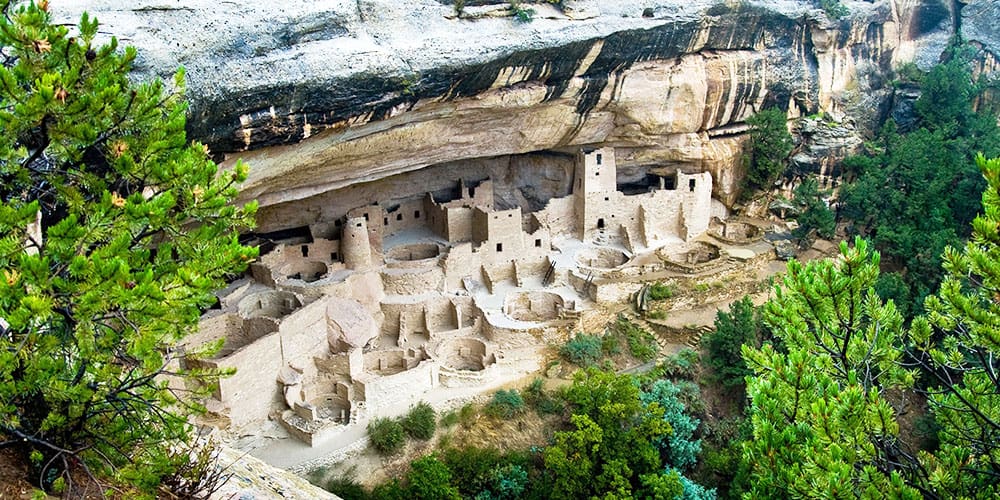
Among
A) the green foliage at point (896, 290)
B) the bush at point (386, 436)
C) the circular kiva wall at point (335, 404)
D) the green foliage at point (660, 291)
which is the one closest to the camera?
the bush at point (386, 436)

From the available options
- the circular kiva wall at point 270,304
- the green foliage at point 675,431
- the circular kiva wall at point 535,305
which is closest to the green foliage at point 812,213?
the circular kiva wall at point 535,305

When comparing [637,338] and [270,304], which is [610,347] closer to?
[637,338]

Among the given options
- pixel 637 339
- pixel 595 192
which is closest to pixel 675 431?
pixel 637 339

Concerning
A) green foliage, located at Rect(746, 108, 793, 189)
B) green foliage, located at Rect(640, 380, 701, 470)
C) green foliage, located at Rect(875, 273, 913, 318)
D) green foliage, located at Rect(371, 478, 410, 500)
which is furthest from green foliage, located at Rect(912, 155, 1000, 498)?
green foliage, located at Rect(746, 108, 793, 189)

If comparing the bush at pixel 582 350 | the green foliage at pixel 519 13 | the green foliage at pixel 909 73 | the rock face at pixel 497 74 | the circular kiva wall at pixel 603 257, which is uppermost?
the green foliage at pixel 519 13

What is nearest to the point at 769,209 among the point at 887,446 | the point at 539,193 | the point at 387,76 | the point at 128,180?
the point at 539,193

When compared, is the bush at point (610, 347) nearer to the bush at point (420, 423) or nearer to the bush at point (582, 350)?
the bush at point (582, 350)

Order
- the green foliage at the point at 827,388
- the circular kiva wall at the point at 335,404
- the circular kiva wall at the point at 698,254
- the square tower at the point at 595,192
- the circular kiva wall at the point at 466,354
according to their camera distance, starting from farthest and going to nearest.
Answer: the circular kiva wall at the point at 698,254 < the square tower at the point at 595,192 < the circular kiva wall at the point at 466,354 < the circular kiva wall at the point at 335,404 < the green foliage at the point at 827,388

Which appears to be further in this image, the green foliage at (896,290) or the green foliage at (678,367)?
the green foliage at (896,290)
